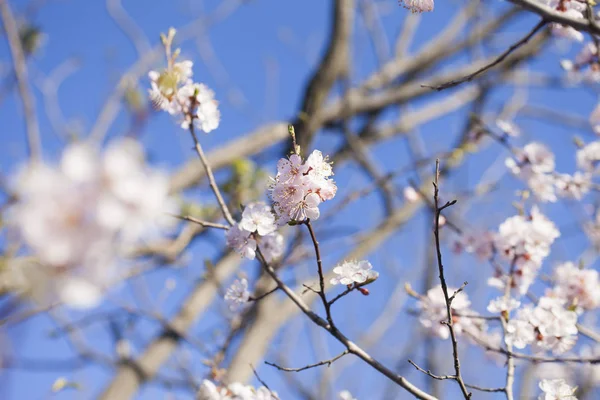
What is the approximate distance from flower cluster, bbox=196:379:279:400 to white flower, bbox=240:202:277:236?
0.51 metres

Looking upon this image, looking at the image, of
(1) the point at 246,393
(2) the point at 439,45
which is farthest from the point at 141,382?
(2) the point at 439,45

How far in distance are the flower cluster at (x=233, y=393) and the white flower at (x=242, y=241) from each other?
0.44 m

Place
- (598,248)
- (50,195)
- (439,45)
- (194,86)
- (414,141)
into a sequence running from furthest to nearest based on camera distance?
(439,45) → (414,141) → (598,248) → (194,86) → (50,195)

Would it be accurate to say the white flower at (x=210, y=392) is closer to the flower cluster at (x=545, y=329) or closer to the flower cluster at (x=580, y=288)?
the flower cluster at (x=545, y=329)

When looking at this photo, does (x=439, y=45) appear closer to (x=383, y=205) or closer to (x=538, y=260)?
(x=383, y=205)

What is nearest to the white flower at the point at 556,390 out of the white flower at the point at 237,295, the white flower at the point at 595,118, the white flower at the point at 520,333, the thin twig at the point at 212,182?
the white flower at the point at 520,333

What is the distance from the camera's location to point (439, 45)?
13.1 feet

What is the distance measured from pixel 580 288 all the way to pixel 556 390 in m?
0.62

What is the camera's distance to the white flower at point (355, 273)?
112 centimetres

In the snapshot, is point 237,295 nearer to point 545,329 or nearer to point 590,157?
point 545,329

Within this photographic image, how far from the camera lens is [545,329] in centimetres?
140

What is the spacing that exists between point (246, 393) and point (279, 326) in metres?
1.59

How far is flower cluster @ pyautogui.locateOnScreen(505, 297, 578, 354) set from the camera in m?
1.38

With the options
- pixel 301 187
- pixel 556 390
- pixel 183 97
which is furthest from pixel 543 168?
pixel 183 97
